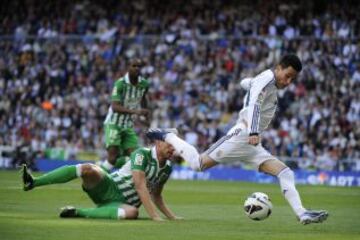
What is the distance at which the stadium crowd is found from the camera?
31.9 metres

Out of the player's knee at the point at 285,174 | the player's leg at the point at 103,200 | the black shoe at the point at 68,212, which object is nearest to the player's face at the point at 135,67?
the player's leg at the point at 103,200

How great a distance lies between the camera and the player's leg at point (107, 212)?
1315cm

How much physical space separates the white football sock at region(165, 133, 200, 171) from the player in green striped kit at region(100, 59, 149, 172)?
6275 millimetres

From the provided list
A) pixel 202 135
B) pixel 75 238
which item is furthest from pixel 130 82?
pixel 202 135

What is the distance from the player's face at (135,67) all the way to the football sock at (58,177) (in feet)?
22.8

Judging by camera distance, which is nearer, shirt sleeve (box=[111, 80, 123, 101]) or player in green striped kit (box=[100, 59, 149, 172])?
player in green striped kit (box=[100, 59, 149, 172])

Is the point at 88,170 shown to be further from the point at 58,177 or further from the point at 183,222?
the point at 183,222

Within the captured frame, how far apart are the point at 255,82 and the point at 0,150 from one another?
916 inches

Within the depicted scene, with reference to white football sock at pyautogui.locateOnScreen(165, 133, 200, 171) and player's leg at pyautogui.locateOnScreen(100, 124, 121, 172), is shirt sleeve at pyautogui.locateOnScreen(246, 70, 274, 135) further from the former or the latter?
player's leg at pyautogui.locateOnScreen(100, 124, 121, 172)

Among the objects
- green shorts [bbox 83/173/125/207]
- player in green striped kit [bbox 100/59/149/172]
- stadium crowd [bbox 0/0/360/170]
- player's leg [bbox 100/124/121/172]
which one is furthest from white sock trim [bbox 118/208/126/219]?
stadium crowd [bbox 0/0/360/170]

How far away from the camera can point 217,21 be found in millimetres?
36938

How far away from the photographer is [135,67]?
771 inches

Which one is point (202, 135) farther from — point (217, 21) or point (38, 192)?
point (38, 192)

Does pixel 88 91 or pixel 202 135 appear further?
pixel 88 91
